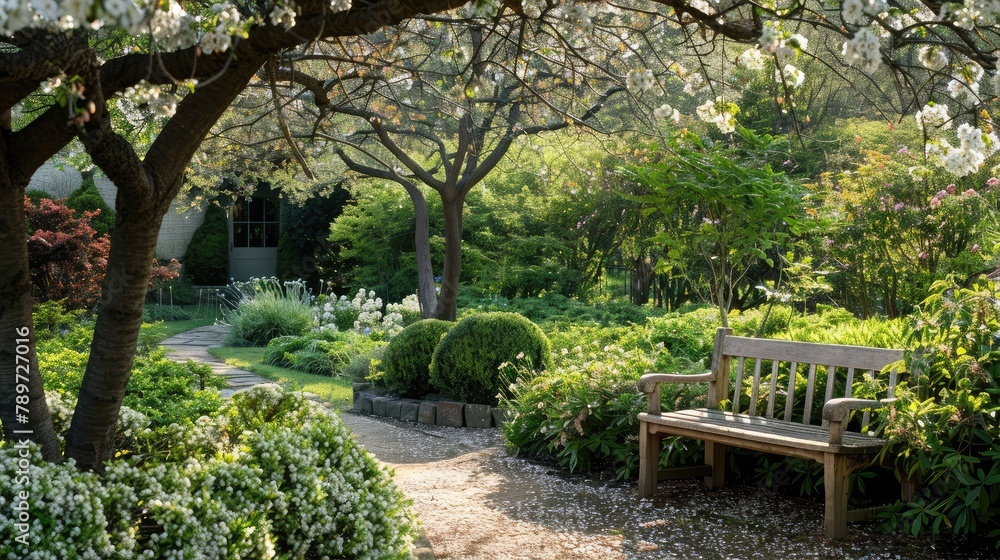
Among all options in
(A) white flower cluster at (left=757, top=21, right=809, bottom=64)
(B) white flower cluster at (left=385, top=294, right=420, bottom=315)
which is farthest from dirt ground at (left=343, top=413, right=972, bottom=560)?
(B) white flower cluster at (left=385, top=294, right=420, bottom=315)

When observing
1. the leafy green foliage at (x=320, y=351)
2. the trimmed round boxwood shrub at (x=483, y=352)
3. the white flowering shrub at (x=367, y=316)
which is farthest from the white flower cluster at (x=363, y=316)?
the trimmed round boxwood shrub at (x=483, y=352)

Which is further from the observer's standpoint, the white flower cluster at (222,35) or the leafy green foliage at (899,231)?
the leafy green foliage at (899,231)

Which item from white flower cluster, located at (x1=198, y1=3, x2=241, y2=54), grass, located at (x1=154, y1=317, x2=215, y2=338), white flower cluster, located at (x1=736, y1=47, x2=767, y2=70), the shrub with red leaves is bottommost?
grass, located at (x1=154, y1=317, x2=215, y2=338)

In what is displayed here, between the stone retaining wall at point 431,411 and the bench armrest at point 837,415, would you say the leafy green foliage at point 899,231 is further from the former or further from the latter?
the bench armrest at point 837,415

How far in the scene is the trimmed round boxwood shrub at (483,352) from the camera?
758 centimetres

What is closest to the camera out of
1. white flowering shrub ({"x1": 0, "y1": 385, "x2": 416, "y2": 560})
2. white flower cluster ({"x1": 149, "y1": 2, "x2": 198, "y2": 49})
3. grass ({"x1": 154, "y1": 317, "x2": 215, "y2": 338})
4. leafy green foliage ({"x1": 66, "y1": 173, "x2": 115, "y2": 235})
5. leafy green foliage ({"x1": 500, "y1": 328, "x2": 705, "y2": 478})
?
white flower cluster ({"x1": 149, "y1": 2, "x2": 198, "y2": 49})

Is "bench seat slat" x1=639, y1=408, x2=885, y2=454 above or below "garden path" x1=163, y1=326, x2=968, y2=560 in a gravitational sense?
above

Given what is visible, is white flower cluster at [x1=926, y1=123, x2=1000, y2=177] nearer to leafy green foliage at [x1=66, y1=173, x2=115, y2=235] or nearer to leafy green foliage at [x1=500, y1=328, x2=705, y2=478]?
leafy green foliage at [x1=500, y1=328, x2=705, y2=478]

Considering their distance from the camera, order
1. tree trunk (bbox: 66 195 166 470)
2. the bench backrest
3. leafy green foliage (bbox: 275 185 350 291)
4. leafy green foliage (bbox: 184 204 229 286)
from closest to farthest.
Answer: tree trunk (bbox: 66 195 166 470), the bench backrest, leafy green foliage (bbox: 275 185 350 291), leafy green foliage (bbox: 184 204 229 286)

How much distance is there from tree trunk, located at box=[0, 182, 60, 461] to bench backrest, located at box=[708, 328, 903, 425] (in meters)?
3.47

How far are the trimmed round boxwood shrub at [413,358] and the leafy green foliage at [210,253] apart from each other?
11469 mm

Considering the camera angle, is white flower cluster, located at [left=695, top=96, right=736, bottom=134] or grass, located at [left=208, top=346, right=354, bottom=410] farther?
grass, located at [left=208, top=346, right=354, bottom=410]

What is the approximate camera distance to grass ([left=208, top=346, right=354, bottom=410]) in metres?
9.02

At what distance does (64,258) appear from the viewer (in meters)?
10.0
